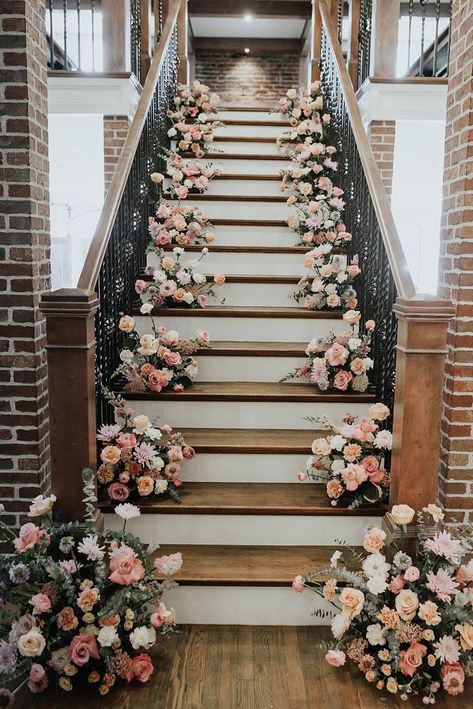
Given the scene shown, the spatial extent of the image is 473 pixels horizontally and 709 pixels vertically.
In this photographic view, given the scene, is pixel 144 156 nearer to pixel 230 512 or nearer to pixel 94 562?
pixel 230 512

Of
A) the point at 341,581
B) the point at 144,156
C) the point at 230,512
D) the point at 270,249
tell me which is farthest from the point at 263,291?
the point at 341,581

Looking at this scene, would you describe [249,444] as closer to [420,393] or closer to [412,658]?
[420,393]

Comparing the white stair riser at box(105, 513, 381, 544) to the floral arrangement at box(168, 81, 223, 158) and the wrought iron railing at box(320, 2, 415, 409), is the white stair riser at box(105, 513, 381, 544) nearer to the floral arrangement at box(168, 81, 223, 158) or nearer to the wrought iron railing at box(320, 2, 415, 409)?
the wrought iron railing at box(320, 2, 415, 409)

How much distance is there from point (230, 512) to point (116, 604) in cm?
64

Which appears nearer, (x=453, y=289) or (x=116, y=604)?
(x=116, y=604)

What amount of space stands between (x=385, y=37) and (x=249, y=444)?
3547 millimetres

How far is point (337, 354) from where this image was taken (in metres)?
2.95

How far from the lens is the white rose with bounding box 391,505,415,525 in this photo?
87.0 inches

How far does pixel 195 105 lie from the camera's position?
5.33 m

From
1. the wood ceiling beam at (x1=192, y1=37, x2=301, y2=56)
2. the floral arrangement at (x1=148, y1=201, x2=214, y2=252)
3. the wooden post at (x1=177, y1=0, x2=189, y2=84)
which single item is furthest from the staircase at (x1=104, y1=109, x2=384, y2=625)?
the wood ceiling beam at (x1=192, y1=37, x2=301, y2=56)

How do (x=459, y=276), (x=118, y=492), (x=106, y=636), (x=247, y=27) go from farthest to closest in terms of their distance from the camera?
(x=247, y=27) → (x=459, y=276) → (x=118, y=492) → (x=106, y=636)

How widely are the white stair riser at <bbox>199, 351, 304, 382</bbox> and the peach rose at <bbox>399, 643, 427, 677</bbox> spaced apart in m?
1.52

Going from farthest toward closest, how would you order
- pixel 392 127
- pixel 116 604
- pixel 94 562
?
pixel 392 127
pixel 94 562
pixel 116 604

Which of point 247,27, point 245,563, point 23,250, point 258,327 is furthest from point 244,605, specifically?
point 247,27
